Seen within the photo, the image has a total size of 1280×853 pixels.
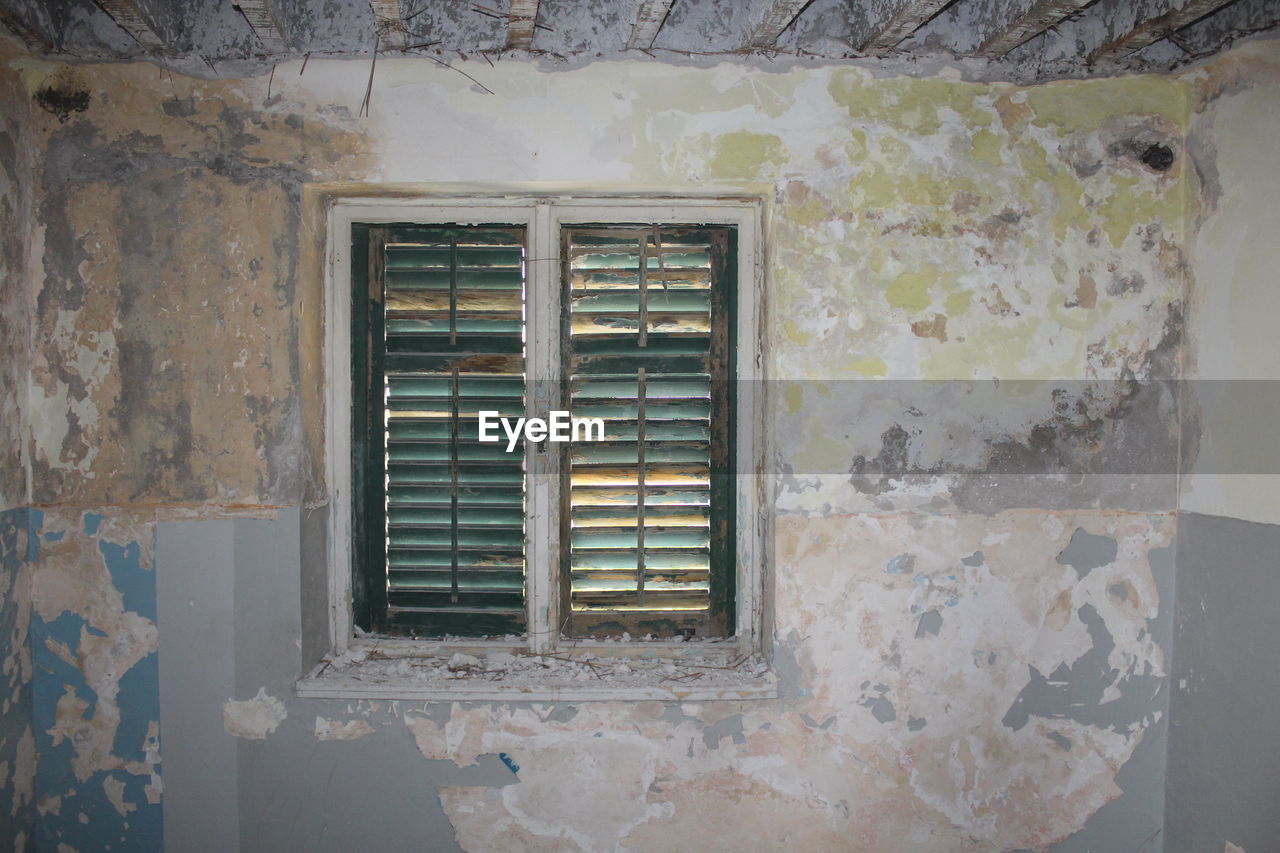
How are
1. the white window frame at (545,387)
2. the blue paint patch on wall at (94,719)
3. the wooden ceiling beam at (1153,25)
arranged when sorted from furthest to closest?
1. the white window frame at (545,387)
2. the blue paint patch on wall at (94,719)
3. the wooden ceiling beam at (1153,25)

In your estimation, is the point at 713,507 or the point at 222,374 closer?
the point at 222,374

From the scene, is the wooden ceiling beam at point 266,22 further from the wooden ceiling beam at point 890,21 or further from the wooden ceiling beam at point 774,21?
the wooden ceiling beam at point 890,21

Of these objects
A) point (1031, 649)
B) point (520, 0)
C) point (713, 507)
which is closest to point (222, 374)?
point (520, 0)

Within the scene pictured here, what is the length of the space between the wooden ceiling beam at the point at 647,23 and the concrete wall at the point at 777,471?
0.07 m

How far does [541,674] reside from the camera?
2.23m

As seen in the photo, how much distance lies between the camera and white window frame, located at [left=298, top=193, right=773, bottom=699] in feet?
7.45

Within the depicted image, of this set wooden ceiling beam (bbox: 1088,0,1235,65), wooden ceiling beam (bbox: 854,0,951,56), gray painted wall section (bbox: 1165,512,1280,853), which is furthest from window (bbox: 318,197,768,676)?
gray painted wall section (bbox: 1165,512,1280,853)

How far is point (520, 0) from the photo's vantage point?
1.81 m

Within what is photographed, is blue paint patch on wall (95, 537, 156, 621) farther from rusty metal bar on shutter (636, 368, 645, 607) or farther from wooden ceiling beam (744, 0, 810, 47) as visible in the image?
wooden ceiling beam (744, 0, 810, 47)

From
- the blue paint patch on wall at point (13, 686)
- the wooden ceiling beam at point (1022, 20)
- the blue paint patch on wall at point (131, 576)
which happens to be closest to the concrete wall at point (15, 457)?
the blue paint patch on wall at point (13, 686)

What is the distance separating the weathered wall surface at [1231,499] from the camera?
188 centimetres

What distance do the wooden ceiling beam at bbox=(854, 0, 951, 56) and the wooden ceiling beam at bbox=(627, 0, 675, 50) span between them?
550 mm

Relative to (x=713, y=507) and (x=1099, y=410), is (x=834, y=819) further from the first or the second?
(x=1099, y=410)

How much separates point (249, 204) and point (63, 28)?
67 cm
